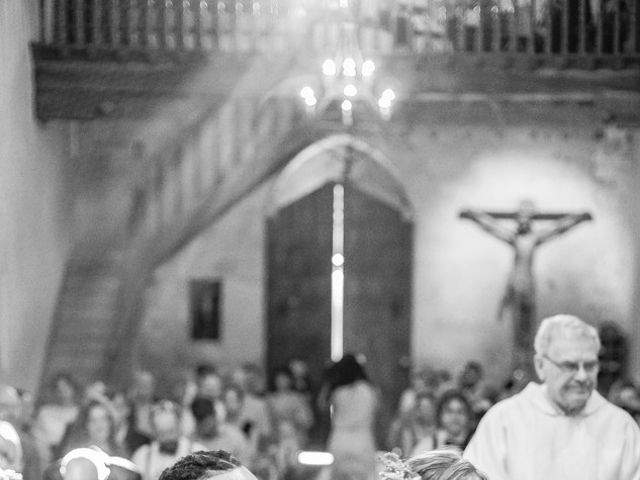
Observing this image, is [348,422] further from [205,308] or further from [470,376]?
[205,308]

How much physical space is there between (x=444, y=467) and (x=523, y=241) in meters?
13.3

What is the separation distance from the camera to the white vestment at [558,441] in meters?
6.28

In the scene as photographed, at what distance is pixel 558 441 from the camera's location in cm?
636

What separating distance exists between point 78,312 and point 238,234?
2.43m

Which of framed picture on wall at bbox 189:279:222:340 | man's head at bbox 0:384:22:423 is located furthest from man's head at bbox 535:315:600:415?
framed picture on wall at bbox 189:279:222:340

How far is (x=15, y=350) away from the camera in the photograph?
14.3 m

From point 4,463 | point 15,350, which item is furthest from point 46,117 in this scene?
point 4,463

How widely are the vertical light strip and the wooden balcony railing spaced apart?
319 centimetres

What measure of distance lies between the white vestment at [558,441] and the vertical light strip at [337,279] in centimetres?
1175

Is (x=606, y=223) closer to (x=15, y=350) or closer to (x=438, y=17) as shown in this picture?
(x=438, y=17)

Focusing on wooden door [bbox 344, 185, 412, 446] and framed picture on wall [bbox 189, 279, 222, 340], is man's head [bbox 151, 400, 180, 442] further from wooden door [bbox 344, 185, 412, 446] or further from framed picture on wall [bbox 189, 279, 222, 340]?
wooden door [bbox 344, 185, 412, 446]

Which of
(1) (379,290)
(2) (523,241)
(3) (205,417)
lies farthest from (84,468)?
(1) (379,290)

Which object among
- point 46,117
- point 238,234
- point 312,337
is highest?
point 46,117

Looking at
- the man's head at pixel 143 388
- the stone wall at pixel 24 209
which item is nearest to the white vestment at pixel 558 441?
the man's head at pixel 143 388
